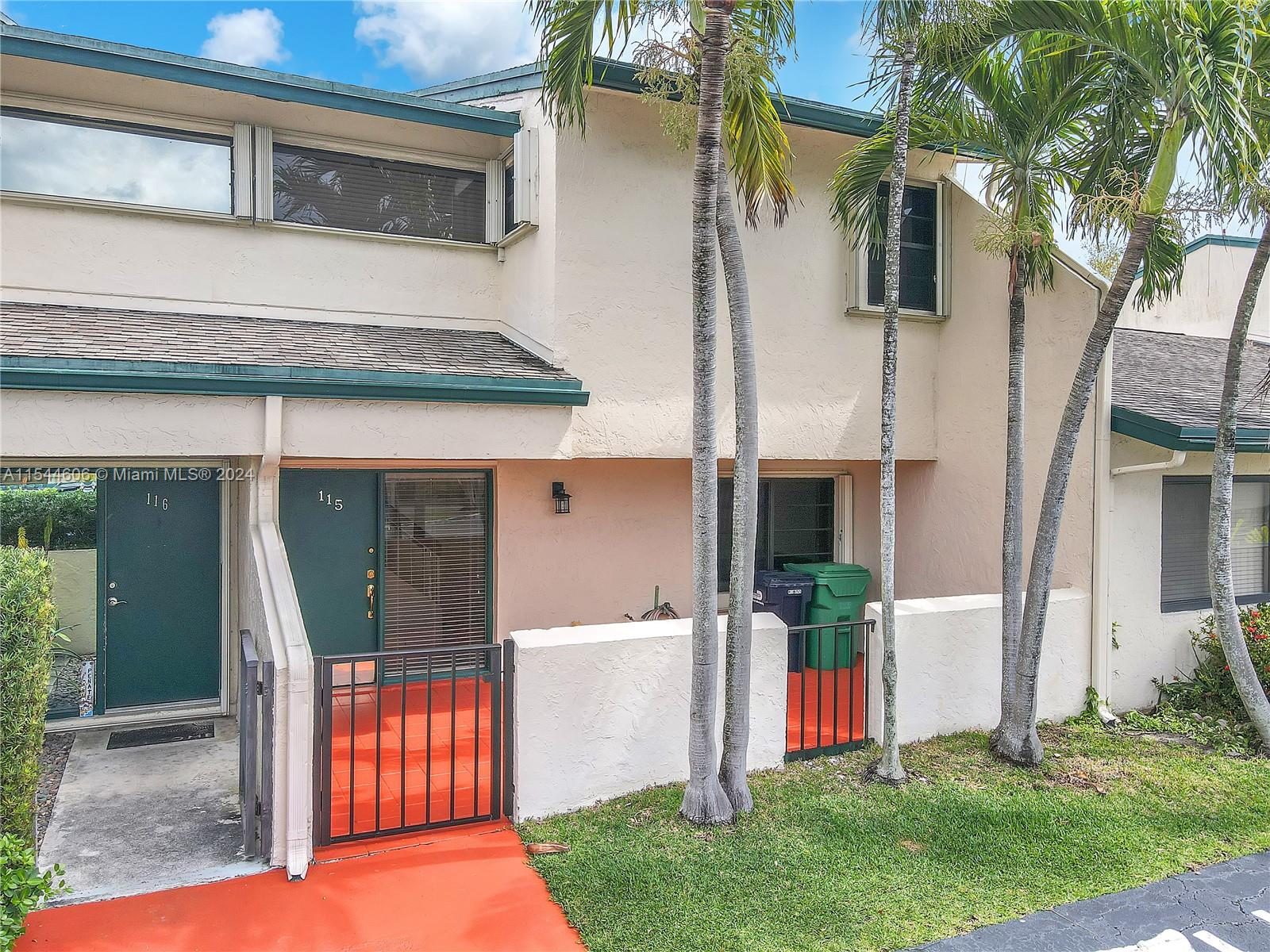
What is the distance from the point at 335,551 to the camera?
337 inches

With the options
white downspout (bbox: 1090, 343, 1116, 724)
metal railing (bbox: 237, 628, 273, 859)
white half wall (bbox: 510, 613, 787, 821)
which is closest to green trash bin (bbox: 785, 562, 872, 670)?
white downspout (bbox: 1090, 343, 1116, 724)

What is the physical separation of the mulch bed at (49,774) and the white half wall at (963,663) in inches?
252

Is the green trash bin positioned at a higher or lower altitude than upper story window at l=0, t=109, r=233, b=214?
lower

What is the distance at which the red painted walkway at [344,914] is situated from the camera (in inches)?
181

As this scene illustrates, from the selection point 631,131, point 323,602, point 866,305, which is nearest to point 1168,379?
point 866,305

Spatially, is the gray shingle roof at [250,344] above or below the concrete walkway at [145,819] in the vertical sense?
above

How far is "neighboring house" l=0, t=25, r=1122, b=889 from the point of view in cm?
717

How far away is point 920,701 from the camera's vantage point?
752 centimetres

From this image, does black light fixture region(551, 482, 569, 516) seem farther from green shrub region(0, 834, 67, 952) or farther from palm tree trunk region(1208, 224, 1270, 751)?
palm tree trunk region(1208, 224, 1270, 751)

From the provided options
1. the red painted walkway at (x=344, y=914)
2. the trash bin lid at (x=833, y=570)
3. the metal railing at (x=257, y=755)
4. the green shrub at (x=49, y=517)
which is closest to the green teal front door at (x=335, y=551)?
the green shrub at (x=49, y=517)

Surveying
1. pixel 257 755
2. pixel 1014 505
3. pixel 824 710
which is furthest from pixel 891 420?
pixel 257 755

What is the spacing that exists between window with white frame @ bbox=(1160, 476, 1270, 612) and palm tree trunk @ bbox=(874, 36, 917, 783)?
3973mm

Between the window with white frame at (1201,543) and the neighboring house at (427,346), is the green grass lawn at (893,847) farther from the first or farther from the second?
the window with white frame at (1201,543)

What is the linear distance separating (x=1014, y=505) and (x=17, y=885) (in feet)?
24.0
